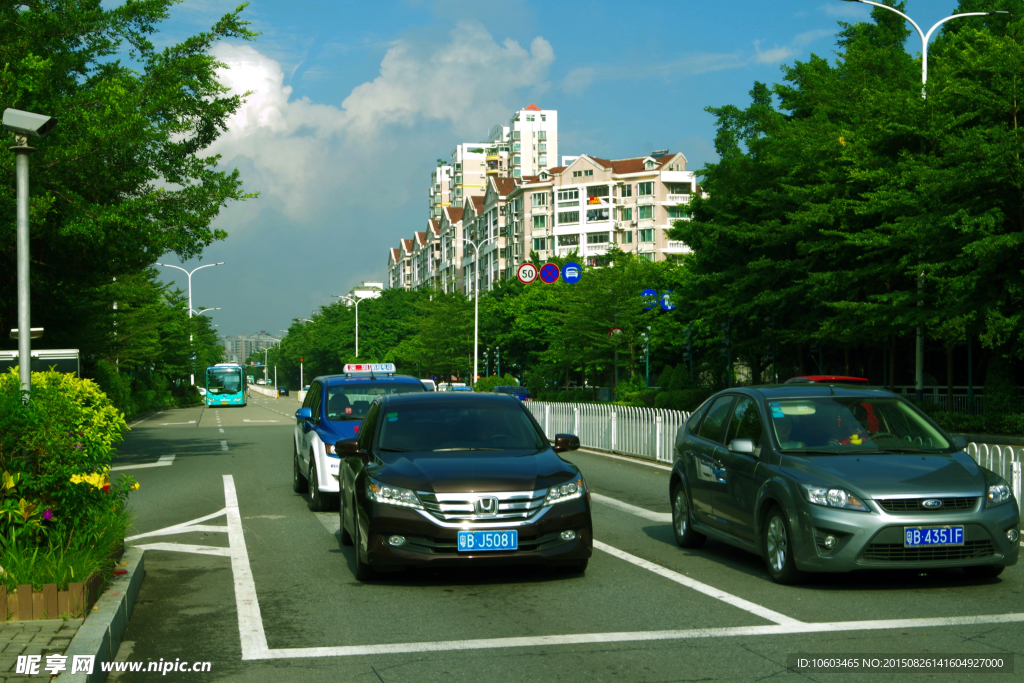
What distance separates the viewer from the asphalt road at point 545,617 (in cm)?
582

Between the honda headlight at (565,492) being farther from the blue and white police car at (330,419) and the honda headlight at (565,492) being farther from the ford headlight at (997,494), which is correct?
the blue and white police car at (330,419)

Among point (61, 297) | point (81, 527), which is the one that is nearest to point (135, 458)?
point (61, 297)

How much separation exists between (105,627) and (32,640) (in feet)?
1.21

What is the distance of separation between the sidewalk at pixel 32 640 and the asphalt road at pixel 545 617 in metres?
0.35

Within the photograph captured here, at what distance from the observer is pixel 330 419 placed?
13.7m

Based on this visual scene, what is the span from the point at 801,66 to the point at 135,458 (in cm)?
2697

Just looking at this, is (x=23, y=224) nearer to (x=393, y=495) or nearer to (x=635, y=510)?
(x=393, y=495)

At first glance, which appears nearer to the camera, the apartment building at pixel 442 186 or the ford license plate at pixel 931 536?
the ford license plate at pixel 931 536

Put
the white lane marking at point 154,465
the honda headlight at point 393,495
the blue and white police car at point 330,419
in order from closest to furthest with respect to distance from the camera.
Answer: the honda headlight at point 393,495
the blue and white police car at point 330,419
the white lane marking at point 154,465

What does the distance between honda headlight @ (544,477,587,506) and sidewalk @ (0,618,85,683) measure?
335 centimetres

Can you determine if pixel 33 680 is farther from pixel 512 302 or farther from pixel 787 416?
pixel 512 302

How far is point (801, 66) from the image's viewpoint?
38531mm

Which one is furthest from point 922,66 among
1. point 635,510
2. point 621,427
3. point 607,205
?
point 607,205

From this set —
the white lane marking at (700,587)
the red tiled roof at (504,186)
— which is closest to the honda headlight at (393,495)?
the white lane marking at (700,587)
